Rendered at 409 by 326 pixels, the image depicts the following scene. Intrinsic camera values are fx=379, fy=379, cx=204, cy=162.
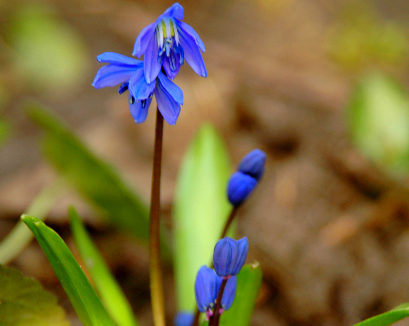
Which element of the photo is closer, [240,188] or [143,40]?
[143,40]

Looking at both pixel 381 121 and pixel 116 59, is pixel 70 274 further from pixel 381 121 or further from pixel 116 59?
pixel 381 121

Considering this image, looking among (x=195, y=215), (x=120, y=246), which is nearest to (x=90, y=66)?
(x=120, y=246)

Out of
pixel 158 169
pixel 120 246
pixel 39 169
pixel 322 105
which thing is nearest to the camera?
pixel 158 169

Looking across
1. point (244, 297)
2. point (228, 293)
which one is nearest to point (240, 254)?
point (228, 293)

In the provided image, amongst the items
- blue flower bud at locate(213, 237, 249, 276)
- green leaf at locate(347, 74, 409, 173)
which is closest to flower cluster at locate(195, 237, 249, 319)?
blue flower bud at locate(213, 237, 249, 276)

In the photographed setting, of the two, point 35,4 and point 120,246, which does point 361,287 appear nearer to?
point 120,246

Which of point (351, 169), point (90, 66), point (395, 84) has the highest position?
point (90, 66)

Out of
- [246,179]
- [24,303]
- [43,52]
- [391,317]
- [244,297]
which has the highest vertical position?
[43,52]
